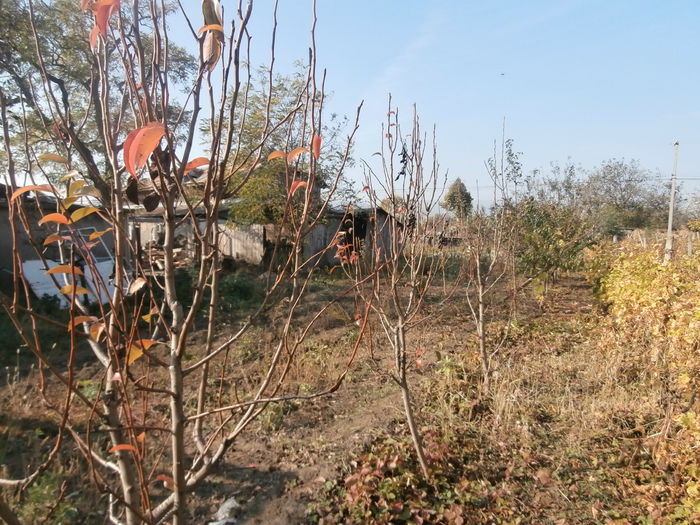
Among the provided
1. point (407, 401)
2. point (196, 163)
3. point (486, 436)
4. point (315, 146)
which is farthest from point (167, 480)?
point (486, 436)

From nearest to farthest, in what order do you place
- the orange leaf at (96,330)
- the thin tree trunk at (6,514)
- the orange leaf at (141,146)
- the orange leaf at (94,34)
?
the orange leaf at (141,146)
the thin tree trunk at (6,514)
the orange leaf at (94,34)
the orange leaf at (96,330)

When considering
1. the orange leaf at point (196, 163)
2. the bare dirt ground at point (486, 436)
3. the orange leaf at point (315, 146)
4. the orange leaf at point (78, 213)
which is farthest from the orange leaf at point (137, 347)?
the bare dirt ground at point (486, 436)

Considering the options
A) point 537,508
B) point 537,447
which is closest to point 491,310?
point 537,447

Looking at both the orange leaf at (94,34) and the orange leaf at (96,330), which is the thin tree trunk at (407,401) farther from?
the orange leaf at (94,34)

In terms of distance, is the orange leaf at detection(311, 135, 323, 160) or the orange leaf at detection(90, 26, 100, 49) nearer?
the orange leaf at detection(90, 26, 100, 49)

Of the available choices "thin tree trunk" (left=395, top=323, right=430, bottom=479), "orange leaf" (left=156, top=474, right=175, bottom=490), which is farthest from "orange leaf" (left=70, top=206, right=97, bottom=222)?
"thin tree trunk" (left=395, top=323, right=430, bottom=479)

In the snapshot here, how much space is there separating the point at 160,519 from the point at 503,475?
2468mm

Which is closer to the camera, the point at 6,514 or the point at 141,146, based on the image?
the point at 141,146

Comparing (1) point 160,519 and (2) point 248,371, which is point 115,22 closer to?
(1) point 160,519

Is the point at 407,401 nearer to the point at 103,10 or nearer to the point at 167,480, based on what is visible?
the point at 167,480

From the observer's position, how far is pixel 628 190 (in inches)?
1011

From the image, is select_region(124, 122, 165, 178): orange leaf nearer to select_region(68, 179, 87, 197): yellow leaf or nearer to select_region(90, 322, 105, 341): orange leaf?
select_region(68, 179, 87, 197): yellow leaf

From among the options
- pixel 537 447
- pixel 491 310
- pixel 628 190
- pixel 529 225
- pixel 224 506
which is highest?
pixel 628 190

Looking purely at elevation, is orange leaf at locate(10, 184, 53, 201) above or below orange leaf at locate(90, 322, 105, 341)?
above
